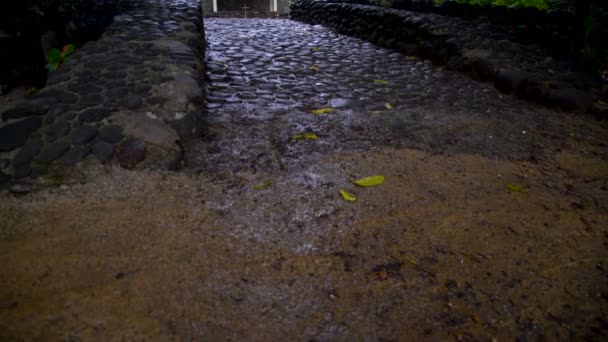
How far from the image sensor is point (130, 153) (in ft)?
8.24

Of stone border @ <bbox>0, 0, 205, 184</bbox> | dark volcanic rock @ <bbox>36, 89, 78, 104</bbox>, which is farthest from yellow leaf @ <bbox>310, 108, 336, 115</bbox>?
dark volcanic rock @ <bbox>36, 89, 78, 104</bbox>

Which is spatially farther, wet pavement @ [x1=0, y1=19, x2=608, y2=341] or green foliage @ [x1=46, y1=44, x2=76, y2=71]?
green foliage @ [x1=46, y1=44, x2=76, y2=71]

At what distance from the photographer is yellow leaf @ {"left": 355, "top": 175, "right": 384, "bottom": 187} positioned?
242 cm

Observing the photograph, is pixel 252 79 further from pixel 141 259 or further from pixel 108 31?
pixel 141 259

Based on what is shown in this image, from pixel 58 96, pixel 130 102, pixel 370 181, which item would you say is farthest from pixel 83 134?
pixel 370 181

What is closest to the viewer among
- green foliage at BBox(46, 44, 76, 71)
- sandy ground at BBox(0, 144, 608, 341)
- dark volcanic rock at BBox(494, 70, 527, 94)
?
sandy ground at BBox(0, 144, 608, 341)

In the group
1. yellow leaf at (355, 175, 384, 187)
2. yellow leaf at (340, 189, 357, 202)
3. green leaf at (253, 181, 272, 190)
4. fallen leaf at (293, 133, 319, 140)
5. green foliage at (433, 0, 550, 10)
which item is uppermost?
green foliage at (433, 0, 550, 10)

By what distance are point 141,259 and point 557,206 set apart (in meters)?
2.27

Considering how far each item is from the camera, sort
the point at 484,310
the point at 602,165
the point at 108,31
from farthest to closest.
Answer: the point at 108,31 → the point at 602,165 → the point at 484,310

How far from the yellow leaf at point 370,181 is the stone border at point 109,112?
1243 millimetres

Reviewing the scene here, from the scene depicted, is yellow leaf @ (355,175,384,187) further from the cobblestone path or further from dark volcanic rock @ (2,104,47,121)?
dark volcanic rock @ (2,104,47,121)

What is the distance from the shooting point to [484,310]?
155cm

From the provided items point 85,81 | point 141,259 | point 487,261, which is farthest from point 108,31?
point 487,261

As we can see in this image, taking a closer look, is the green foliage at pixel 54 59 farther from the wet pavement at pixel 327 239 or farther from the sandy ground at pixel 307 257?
the sandy ground at pixel 307 257
